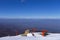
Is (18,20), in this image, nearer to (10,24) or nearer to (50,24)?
(10,24)

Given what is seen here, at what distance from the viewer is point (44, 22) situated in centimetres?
669

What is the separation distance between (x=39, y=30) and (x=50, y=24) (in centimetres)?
125

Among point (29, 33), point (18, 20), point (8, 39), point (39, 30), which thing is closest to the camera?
point (8, 39)

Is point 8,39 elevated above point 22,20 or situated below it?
below

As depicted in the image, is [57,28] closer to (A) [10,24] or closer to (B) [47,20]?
(B) [47,20]

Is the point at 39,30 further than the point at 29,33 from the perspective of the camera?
Yes

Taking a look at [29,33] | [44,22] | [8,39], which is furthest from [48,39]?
[44,22]

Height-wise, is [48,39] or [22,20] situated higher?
[22,20]

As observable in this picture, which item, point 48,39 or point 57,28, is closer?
point 48,39

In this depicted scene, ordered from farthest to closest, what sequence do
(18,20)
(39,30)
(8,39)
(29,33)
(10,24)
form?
(10,24) → (18,20) → (39,30) → (29,33) → (8,39)

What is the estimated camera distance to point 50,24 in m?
6.76

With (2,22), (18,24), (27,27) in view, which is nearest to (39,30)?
(27,27)

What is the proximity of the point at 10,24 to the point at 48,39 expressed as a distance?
9.07ft

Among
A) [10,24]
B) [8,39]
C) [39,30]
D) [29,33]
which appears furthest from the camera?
[10,24]
